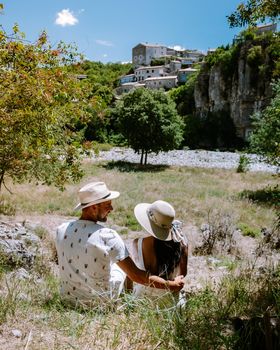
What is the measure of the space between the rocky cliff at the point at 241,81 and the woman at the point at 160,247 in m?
56.1

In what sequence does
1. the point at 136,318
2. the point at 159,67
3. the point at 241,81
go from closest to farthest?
the point at 136,318, the point at 241,81, the point at 159,67

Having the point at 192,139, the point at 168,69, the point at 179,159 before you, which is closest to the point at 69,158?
the point at 179,159

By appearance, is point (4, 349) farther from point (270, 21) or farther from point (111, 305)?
point (270, 21)

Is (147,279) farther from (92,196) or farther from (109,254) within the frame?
(92,196)

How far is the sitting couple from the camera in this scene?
3410 mm

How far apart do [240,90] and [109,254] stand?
209 ft

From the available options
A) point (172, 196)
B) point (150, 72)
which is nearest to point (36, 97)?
point (172, 196)

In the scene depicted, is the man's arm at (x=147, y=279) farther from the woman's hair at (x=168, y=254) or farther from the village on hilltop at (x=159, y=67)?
the village on hilltop at (x=159, y=67)

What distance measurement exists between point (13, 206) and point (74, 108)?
10.0m

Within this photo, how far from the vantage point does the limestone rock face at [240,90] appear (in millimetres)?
60062

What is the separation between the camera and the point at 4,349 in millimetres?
2387

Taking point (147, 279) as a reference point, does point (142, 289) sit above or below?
below

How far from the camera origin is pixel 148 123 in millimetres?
39156

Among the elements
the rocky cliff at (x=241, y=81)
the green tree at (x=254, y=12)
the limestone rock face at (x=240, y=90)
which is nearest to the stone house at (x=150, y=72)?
the rocky cliff at (x=241, y=81)
